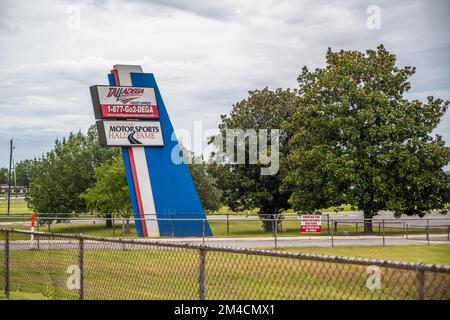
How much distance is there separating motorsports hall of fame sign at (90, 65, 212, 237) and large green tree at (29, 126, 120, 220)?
13.3 metres

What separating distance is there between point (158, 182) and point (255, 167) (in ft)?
35.9

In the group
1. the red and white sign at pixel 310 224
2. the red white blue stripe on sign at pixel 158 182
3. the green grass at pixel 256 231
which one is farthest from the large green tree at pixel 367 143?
the red white blue stripe on sign at pixel 158 182

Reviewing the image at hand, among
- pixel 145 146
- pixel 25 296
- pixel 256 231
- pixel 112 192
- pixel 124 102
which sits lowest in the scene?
pixel 256 231

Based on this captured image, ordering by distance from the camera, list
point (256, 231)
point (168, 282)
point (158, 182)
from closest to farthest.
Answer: point (168, 282) < point (158, 182) < point (256, 231)

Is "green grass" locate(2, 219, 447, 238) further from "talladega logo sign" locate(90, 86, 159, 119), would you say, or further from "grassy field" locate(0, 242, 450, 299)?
"grassy field" locate(0, 242, 450, 299)

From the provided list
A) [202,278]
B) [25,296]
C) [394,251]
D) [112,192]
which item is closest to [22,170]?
[112,192]

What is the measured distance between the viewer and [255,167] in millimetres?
40844

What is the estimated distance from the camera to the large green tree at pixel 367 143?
34.4 m

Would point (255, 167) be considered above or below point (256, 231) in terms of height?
above

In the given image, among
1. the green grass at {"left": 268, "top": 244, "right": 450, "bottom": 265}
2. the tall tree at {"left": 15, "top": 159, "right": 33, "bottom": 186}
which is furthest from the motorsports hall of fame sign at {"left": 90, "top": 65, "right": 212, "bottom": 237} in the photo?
the tall tree at {"left": 15, "top": 159, "right": 33, "bottom": 186}

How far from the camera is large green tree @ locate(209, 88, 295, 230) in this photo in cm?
4084

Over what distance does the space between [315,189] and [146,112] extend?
1100cm

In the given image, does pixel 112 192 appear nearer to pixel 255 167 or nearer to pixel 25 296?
pixel 255 167
